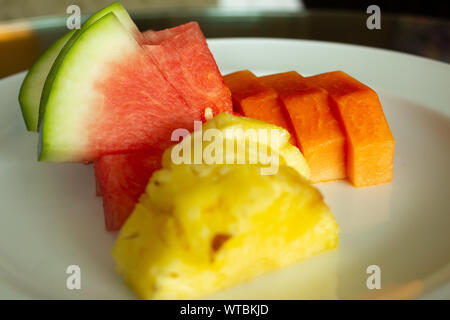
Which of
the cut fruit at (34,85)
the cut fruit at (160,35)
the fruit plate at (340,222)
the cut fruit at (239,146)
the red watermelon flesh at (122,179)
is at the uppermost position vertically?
the cut fruit at (160,35)

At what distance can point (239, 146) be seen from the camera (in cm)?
114

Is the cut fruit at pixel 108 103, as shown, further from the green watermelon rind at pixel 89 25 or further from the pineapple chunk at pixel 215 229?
the pineapple chunk at pixel 215 229

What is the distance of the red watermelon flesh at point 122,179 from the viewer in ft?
4.10

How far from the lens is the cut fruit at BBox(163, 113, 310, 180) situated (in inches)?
43.4

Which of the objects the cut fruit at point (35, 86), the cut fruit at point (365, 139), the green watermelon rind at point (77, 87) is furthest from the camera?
the cut fruit at point (35, 86)

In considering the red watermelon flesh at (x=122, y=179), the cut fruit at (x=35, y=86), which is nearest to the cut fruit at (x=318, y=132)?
the red watermelon flesh at (x=122, y=179)

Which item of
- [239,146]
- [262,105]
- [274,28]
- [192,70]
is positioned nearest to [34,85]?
[192,70]

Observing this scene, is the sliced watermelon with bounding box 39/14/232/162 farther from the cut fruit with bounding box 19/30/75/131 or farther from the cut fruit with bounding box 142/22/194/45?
the cut fruit with bounding box 19/30/75/131

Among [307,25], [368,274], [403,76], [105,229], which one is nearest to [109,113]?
[105,229]

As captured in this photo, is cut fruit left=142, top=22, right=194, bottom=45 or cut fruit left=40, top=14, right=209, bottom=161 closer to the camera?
cut fruit left=40, top=14, right=209, bottom=161

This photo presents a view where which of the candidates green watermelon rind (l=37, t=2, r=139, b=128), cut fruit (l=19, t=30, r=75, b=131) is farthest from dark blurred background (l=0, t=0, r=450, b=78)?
green watermelon rind (l=37, t=2, r=139, b=128)

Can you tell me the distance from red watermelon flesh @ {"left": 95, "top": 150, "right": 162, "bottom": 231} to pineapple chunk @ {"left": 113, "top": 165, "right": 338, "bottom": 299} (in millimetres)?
161

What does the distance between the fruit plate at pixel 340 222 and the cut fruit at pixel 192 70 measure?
1.16 ft
